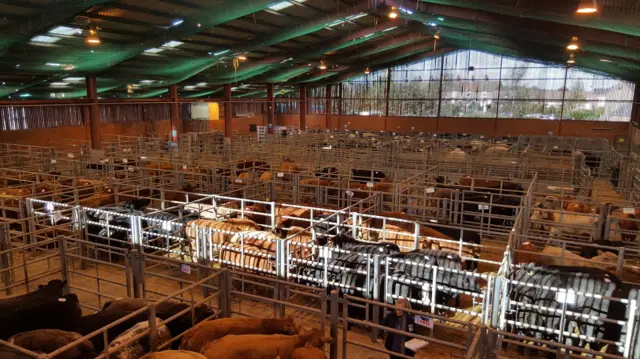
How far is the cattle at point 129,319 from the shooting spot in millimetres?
5984

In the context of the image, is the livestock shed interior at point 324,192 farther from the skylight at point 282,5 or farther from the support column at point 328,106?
the support column at point 328,106

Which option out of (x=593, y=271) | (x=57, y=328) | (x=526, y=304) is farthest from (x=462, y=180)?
(x=57, y=328)

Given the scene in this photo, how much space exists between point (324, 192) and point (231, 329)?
9200mm

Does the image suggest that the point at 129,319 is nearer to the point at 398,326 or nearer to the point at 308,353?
the point at 308,353

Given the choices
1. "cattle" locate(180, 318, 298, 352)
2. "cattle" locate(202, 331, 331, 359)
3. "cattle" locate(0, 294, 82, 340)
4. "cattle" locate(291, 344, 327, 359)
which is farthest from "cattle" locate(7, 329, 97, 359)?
"cattle" locate(291, 344, 327, 359)

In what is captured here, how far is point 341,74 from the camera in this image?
38469 mm

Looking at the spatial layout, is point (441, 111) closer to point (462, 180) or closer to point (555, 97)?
point (555, 97)

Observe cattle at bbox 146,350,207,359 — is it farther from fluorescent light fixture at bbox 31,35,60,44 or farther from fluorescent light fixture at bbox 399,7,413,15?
fluorescent light fixture at bbox 399,7,413,15

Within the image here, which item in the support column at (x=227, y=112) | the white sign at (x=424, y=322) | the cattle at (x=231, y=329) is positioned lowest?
the cattle at (x=231, y=329)

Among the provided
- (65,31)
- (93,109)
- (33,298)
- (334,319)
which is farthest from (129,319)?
(93,109)

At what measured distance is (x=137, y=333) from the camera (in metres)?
5.53

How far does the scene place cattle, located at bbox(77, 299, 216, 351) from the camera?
236 inches

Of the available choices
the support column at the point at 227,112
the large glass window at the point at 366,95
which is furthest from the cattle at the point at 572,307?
the large glass window at the point at 366,95

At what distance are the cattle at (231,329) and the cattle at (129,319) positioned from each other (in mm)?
528
